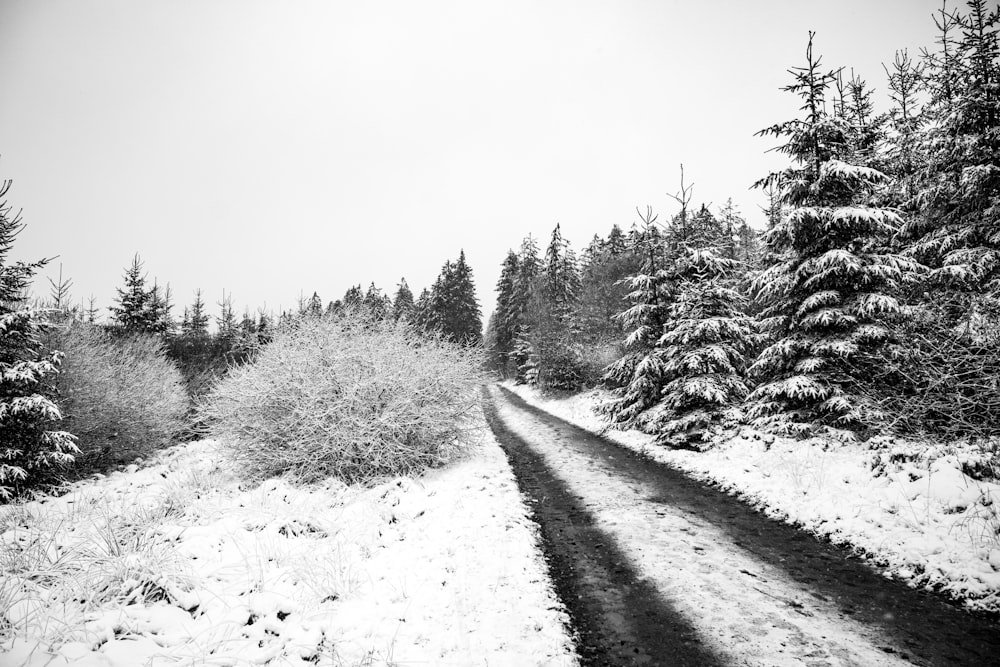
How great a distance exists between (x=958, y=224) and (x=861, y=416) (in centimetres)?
675

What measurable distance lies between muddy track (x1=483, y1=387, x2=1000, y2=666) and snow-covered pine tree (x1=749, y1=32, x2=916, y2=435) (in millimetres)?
4115

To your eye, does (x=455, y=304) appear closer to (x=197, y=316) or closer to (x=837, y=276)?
(x=197, y=316)

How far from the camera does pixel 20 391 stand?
12.0m

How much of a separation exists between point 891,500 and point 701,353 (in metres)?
6.75

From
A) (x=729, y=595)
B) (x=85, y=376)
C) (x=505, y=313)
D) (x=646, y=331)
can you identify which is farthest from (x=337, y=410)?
(x=505, y=313)

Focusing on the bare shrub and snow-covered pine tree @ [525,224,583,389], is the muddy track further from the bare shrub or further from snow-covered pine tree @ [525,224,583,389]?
snow-covered pine tree @ [525,224,583,389]

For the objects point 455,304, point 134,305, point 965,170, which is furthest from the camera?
point 455,304

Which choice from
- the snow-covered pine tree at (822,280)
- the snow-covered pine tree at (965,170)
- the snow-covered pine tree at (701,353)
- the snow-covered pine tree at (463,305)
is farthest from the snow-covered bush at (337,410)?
the snow-covered pine tree at (463,305)

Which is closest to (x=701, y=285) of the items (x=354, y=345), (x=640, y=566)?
Answer: (x=640, y=566)

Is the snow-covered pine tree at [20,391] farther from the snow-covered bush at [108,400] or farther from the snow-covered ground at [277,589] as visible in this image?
the snow-covered ground at [277,589]

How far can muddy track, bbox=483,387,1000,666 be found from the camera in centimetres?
385

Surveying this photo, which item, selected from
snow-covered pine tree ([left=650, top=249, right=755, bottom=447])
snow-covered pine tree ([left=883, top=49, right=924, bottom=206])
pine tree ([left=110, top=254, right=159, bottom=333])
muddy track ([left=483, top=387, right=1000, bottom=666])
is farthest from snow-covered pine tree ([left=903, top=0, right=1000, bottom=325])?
pine tree ([left=110, top=254, right=159, bottom=333])

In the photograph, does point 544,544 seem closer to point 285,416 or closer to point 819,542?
point 819,542

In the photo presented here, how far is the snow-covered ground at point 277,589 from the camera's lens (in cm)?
383
